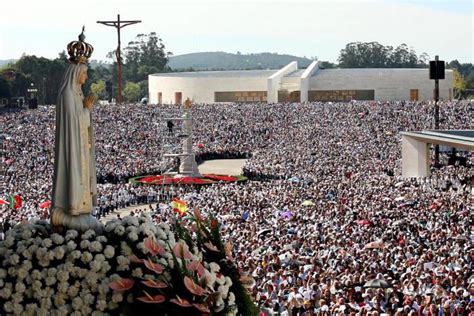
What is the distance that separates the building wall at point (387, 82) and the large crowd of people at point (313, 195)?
18.1m

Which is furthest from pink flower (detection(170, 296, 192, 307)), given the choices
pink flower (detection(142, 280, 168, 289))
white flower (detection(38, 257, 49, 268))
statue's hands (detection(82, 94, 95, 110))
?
statue's hands (detection(82, 94, 95, 110))

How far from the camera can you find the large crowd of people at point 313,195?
16047mm

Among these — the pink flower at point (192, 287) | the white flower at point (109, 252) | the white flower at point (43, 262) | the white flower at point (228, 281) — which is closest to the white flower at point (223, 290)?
the white flower at point (228, 281)

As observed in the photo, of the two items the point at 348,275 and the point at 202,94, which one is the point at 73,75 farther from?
the point at 202,94

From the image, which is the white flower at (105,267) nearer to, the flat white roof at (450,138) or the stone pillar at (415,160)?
the flat white roof at (450,138)

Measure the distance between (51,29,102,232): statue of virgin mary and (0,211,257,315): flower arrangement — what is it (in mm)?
172

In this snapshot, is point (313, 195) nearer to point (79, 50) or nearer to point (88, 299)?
point (79, 50)

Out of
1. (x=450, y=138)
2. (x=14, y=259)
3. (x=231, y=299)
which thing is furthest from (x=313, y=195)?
(x=14, y=259)

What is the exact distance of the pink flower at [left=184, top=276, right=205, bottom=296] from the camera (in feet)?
23.6

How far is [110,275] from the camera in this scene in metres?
7.58

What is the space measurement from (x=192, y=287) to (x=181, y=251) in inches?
14.8

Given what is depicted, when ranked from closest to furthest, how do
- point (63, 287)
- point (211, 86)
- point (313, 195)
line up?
A: point (63, 287), point (313, 195), point (211, 86)

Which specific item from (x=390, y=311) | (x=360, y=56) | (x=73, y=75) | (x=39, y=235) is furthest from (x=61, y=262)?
(x=360, y=56)

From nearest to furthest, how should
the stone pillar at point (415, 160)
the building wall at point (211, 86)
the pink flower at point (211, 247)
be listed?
the pink flower at point (211, 247)
the stone pillar at point (415, 160)
the building wall at point (211, 86)
